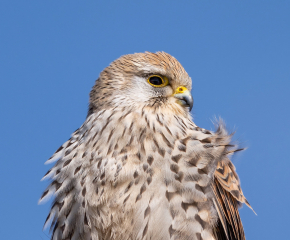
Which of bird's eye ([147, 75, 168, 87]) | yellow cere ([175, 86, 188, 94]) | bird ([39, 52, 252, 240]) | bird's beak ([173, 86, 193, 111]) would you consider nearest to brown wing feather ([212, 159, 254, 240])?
bird ([39, 52, 252, 240])

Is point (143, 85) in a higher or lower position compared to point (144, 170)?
higher

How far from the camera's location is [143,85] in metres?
3.94

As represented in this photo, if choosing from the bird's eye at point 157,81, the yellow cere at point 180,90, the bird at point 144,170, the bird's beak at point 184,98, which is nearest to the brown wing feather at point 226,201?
the bird at point 144,170

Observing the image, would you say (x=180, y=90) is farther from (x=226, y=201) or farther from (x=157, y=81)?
(x=226, y=201)

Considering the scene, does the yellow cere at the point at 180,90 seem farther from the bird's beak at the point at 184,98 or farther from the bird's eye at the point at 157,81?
the bird's eye at the point at 157,81

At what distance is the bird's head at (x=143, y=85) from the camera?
3.87m

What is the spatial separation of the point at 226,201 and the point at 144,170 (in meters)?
0.80

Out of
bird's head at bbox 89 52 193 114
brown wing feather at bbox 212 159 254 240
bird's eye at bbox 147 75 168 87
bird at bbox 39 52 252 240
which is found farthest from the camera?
bird's eye at bbox 147 75 168 87

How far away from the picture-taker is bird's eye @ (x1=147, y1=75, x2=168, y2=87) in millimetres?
3980

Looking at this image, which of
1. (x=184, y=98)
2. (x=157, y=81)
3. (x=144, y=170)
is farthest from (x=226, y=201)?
(x=157, y=81)

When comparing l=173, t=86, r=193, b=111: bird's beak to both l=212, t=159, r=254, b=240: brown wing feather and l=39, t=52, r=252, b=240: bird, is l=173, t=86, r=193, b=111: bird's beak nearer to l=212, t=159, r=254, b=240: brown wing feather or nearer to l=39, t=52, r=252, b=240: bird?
l=39, t=52, r=252, b=240: bird

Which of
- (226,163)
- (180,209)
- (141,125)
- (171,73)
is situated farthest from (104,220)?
(171,73)

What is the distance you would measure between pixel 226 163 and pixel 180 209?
663 mm

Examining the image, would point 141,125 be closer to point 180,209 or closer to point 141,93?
point 141,93
